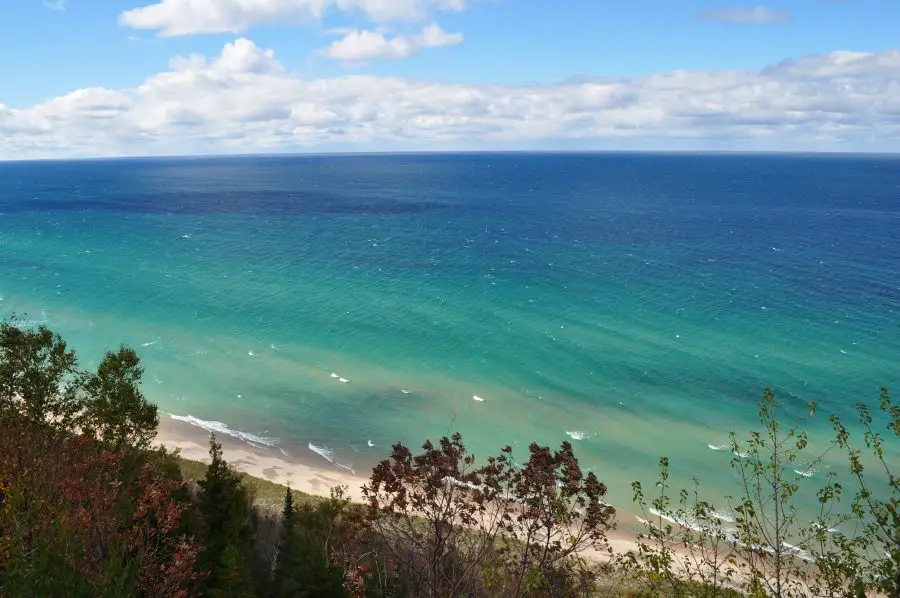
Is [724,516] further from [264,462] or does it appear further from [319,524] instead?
[264,462]

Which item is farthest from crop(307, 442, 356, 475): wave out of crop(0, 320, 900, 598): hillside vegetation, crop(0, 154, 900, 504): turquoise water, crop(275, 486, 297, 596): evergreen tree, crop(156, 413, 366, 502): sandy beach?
crop(275, 486, 297, 596): evergreen tree

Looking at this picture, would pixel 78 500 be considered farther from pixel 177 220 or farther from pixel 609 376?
pixel 177 220

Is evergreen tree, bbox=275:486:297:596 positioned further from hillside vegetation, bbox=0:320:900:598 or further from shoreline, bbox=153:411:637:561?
shoreline, bbox=153:411:637:561

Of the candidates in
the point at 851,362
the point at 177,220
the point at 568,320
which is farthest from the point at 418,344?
the point at 177,220

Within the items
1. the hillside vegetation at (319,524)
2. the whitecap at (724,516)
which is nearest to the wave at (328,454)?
the hillside vegetation at (319,524)

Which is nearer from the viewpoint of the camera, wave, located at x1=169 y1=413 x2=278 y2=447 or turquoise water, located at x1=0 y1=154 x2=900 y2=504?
wave, located at x1=169 y1=413 x2=278 y2=447

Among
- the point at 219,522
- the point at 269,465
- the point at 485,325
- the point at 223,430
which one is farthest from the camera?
the point at 485,325

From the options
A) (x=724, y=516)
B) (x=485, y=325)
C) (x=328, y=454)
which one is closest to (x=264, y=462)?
(x=328, y=454)
